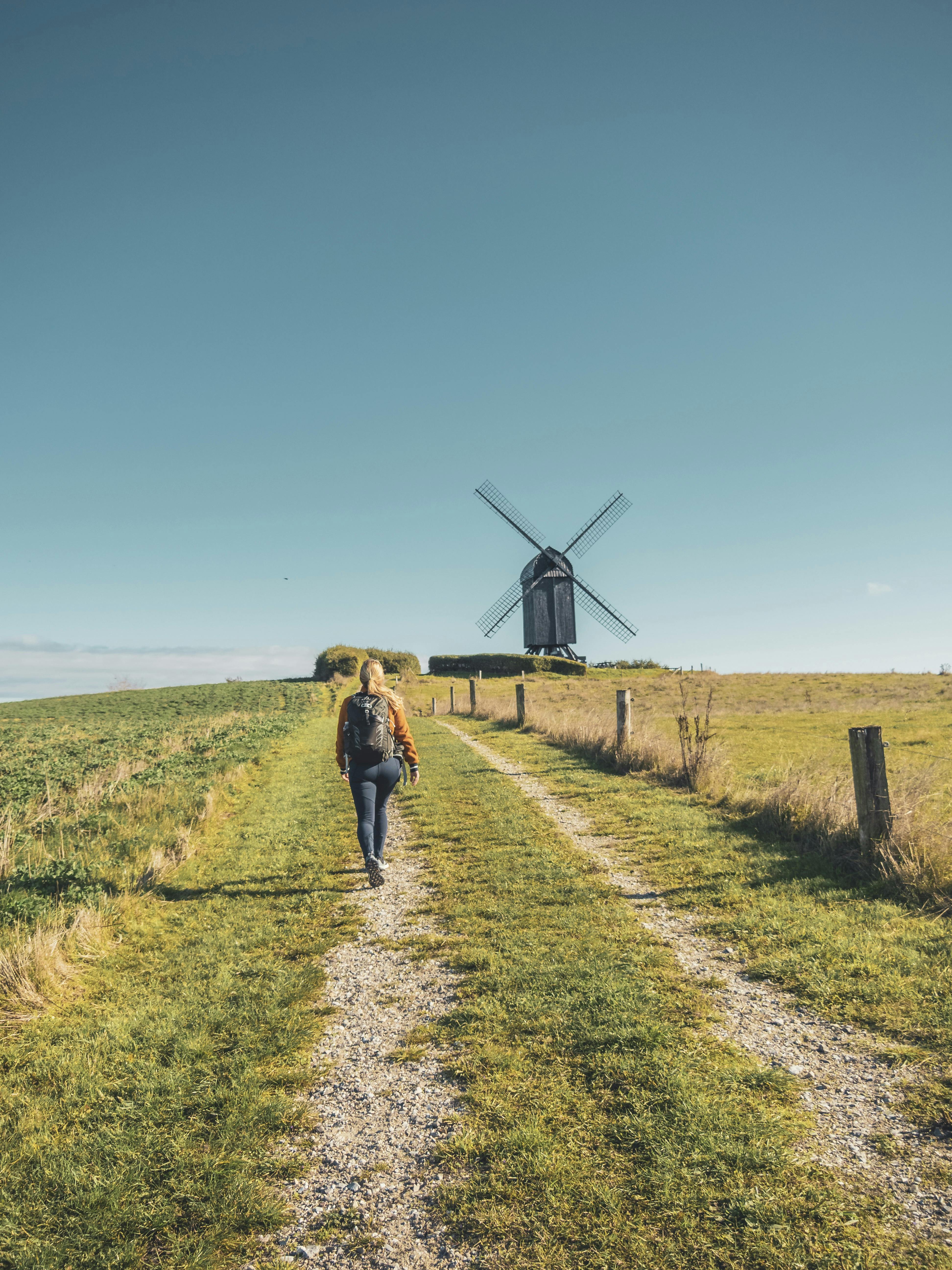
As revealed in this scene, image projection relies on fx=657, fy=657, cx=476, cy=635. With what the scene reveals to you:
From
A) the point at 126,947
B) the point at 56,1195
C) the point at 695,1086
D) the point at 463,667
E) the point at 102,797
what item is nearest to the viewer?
the point at 56,1195

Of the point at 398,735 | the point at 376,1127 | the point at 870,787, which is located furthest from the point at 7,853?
the point at 870,787

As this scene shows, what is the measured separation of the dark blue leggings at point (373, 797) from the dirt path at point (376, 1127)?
1898 mm

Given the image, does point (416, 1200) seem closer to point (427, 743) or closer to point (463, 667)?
point (427, 743)

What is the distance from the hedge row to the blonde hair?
58648 mm

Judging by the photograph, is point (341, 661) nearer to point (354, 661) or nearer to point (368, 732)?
point (354, 661)

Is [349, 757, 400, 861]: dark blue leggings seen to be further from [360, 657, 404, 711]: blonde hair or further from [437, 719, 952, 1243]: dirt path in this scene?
[437, 719, 952, 1243]: dirt path

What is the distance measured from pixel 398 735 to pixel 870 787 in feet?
19.4

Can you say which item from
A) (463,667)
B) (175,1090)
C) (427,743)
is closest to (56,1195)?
(175,1090)

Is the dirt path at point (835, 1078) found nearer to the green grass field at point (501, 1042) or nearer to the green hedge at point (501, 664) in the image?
the green grass field at point (501, 1042)

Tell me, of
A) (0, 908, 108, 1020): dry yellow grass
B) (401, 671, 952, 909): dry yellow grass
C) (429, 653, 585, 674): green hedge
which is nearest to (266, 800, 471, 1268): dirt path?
(0, 908, 108, 1020): dry yellow grass

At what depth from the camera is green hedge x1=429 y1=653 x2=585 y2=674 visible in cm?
6075

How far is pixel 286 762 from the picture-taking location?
19.0 m

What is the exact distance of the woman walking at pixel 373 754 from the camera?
8.02 metres

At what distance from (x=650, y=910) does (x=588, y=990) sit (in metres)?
2.20
